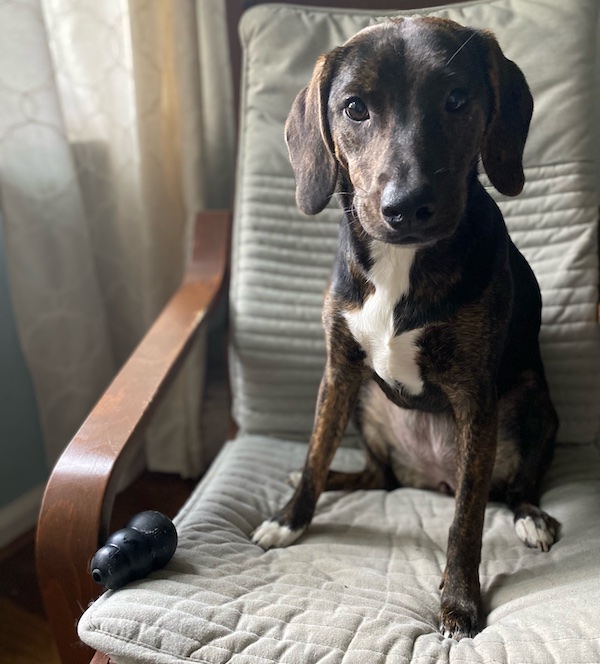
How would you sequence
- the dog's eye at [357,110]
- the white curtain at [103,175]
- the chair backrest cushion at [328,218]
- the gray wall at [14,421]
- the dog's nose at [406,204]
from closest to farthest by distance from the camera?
the dog's nose at [406,204] < the dog's eye at [357,110] < the chair backrest cushion at [328,218] < the white curtain at [103,175] < the gray wall at [14,421]

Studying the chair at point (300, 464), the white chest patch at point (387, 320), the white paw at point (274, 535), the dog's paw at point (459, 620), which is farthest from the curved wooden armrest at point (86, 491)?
the dog's paw at point (459, 620)

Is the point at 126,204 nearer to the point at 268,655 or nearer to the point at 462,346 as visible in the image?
the point at 462,346

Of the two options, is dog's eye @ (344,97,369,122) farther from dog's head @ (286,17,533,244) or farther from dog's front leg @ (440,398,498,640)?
dog's front leg @ (440,398,498,640)

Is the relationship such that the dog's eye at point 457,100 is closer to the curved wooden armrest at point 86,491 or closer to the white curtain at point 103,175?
the curved wooden armrest at point 86,491

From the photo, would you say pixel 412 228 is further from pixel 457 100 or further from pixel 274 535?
pixel 274 535

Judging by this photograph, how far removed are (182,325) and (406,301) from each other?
1.79 feet

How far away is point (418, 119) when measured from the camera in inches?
36.9

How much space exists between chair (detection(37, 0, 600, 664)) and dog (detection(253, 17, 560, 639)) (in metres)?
0.08

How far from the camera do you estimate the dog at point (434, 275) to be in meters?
0.95

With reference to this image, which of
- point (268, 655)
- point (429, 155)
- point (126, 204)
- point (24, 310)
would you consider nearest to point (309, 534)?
point (268, 655)

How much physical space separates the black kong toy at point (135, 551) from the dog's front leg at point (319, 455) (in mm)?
214

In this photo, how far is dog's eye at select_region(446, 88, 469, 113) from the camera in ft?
3.14

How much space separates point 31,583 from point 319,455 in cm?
84

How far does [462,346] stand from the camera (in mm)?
1068
